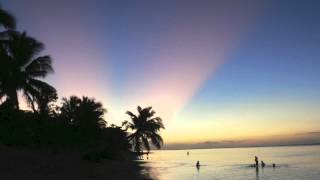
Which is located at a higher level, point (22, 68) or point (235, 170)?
point (22, 68)

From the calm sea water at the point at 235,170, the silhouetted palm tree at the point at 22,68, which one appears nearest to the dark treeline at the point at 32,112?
the silhouetted palm tree at the point at 22,68

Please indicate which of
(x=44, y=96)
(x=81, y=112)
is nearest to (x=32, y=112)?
(x=44, y=96)

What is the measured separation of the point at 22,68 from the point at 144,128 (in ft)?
133

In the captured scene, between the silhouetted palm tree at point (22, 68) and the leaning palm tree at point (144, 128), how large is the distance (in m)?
→ 37.9

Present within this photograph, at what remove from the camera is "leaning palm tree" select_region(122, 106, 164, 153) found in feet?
259

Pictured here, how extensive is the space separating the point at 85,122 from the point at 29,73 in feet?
41.5

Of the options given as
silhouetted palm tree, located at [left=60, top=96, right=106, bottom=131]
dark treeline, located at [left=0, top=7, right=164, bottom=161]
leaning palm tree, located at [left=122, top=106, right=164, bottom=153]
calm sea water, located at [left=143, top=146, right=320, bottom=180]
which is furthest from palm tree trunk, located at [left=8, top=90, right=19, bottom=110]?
leaning palm tree, located at [left=122, top=106, right=164, bottom=153]

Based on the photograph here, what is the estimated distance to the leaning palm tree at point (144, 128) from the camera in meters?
78.9

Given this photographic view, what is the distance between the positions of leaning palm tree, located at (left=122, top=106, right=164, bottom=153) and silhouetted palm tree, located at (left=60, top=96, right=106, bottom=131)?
21.0 metres

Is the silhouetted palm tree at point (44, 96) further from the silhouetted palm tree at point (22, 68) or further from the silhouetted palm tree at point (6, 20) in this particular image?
the silhouetted palm tree at point (6, 20)

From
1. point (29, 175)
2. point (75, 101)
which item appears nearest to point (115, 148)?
point (75, 101)

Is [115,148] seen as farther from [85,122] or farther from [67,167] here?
[67,167]

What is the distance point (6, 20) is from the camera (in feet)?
101

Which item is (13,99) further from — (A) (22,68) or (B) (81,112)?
(B) (81,112)
